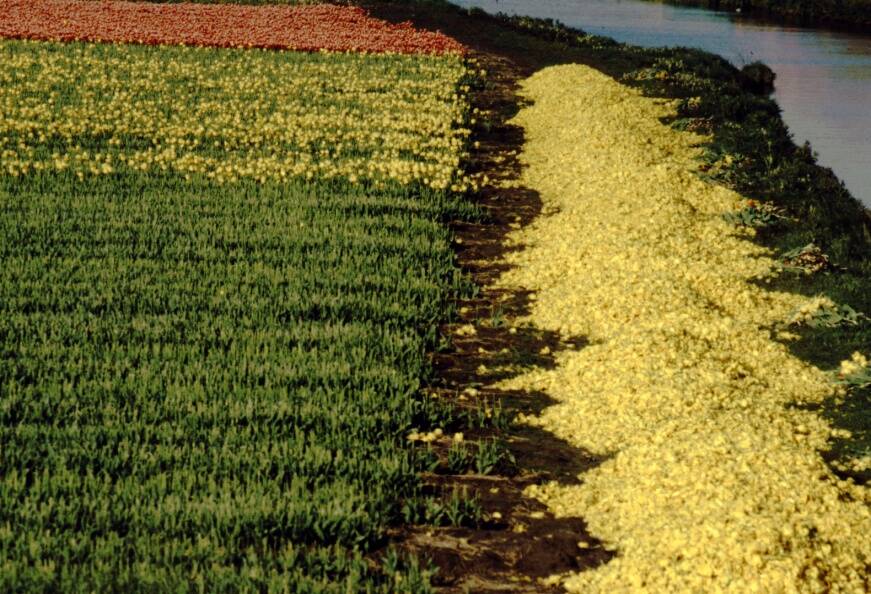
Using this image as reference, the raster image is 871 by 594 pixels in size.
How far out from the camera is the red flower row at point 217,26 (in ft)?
104

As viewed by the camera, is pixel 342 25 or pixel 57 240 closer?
pixel 57 240

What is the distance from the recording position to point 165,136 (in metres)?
19.2

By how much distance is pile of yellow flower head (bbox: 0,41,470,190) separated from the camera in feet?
56.7

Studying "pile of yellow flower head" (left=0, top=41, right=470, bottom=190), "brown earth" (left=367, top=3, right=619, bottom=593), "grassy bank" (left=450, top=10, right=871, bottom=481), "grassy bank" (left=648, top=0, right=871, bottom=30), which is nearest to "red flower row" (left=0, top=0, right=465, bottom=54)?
"pile of yellow flower head" (left=0, top=41, right=470, bottom=190)

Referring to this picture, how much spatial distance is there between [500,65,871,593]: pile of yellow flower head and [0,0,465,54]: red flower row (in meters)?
16.4

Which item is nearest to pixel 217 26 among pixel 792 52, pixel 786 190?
pixel 792 52

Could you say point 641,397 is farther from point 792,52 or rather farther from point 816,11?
point 816,11

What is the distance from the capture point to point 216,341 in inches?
402

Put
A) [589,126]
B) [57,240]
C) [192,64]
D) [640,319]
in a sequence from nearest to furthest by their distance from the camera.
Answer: [640,319] < [57,240] < [589,126] < [192,64]

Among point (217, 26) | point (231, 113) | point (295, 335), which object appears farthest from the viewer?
point (217, 26)

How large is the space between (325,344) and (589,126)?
1221cm

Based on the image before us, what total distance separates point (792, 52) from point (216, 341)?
37.1m

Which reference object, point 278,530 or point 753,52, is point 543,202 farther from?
point 753,52

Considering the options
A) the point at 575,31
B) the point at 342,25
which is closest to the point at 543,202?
the point at 342,25
